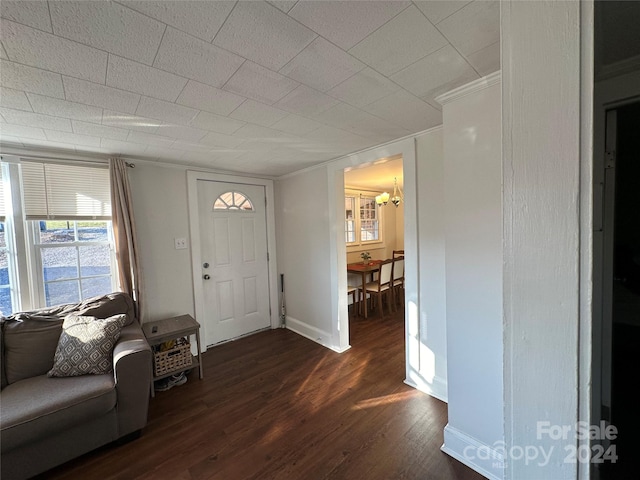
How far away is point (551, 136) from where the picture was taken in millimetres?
632

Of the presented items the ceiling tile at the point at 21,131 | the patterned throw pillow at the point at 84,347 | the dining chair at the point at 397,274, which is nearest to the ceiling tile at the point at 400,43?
the ceiling tile at the point at 21,131

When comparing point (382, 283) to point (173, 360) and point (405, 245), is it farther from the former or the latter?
point (173, 360)

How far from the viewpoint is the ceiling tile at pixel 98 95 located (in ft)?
4.33

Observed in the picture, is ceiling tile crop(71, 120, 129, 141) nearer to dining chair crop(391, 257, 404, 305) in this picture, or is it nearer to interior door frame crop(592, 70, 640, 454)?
interior door frame crop(592, 70, 640, 454)

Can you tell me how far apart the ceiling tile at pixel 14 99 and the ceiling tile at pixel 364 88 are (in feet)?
5.34

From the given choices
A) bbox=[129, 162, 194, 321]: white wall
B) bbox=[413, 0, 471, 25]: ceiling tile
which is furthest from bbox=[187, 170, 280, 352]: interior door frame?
bbox=[413, 0, 471, 25]: ceiling tile

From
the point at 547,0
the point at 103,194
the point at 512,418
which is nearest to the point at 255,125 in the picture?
the point at 547,0

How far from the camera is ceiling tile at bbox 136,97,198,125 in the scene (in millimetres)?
1532

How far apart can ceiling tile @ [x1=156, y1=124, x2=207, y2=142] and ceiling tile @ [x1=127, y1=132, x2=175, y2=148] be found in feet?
0.32

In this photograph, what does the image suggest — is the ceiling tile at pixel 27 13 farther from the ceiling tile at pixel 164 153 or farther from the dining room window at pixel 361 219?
the dining room window at pixel 361 219

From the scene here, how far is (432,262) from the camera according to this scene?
2.13 metres

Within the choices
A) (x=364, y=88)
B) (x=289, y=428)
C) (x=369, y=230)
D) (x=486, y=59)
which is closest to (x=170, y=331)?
(x=289, y=428)

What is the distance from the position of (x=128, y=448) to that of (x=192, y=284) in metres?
1.57

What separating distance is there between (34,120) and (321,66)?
1.89 metres
